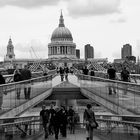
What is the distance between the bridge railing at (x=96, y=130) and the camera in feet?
41.3

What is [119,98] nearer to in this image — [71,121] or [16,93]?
[71,121]

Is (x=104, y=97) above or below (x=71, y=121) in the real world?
above

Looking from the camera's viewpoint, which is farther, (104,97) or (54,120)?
(104,97)

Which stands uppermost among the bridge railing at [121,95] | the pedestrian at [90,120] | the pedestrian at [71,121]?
the bridge railing at [121,95]

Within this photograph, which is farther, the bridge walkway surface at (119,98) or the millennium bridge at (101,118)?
the bridge walkway surface at (119,98)

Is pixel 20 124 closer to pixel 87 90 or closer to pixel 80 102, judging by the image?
pixel 87 90

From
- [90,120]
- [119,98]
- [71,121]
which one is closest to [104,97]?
[119,98]

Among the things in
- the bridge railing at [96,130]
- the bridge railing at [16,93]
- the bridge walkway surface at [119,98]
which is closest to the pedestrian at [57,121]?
the bridge railing at [96,130]

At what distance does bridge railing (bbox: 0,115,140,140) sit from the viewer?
41.3ft

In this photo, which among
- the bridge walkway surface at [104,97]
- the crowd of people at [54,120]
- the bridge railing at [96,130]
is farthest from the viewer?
the crowd of people at [54,120]

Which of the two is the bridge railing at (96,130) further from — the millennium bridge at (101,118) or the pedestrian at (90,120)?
the pedestrian at (90,120)

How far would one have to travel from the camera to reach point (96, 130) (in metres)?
14.9

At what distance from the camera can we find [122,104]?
1586 cm

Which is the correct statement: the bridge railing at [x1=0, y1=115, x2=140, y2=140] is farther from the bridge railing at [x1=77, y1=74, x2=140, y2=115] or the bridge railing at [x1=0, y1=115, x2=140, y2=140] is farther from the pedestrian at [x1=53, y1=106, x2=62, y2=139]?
the bridge railing at [x1=77, y1=74, x2=140, y2=115]
